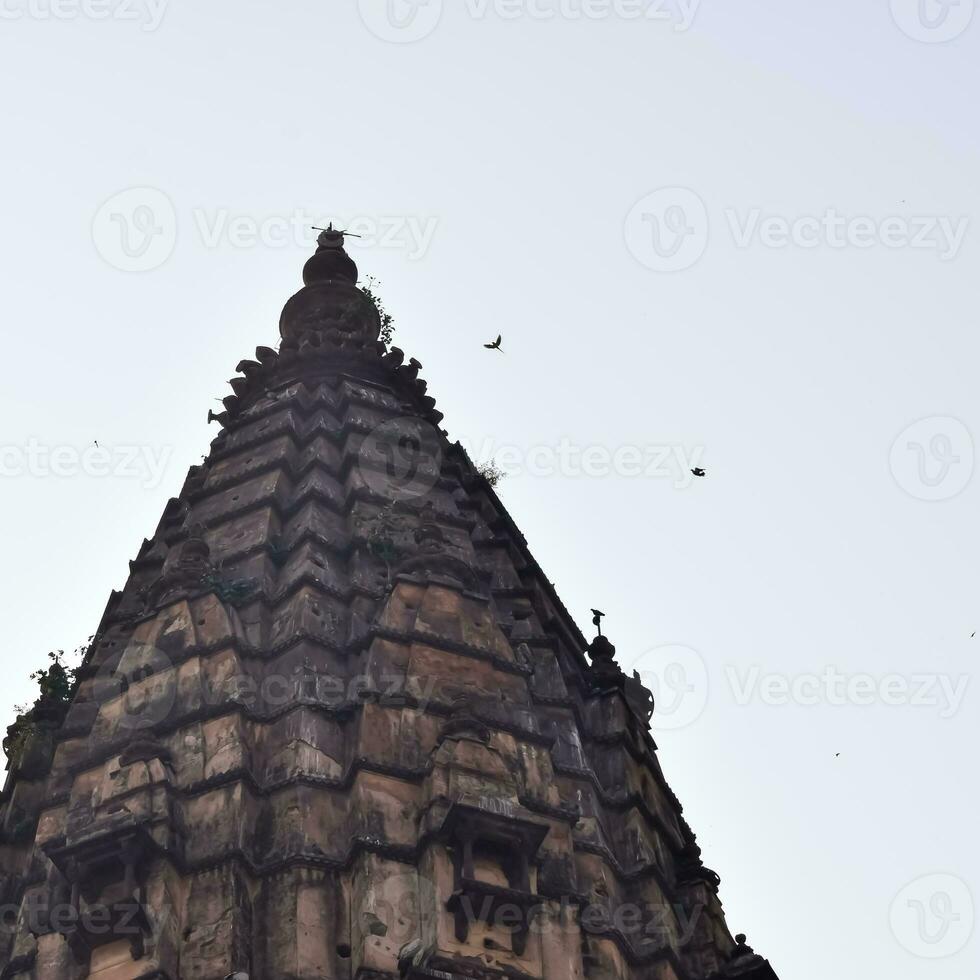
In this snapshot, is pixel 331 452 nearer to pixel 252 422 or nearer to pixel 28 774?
pixel 252 422

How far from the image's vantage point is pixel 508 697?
32625mm

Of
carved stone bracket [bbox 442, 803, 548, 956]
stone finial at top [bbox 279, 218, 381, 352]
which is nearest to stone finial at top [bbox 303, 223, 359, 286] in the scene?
stone finial at top [bbox 279, 218, 381, 352]

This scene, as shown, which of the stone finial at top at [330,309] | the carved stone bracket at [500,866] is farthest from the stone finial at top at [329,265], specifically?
the carved stone bracket at [500,866]

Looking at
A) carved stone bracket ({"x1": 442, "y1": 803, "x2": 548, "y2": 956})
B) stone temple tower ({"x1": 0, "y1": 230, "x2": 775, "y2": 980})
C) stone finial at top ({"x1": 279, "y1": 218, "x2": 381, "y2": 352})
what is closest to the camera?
carved stone bracket ({"x1": 442, "y1": 803, "x2": 548, "y2": 956})

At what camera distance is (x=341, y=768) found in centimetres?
3095

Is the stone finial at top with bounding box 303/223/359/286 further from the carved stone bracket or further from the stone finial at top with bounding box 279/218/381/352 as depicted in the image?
the carved stone bracket

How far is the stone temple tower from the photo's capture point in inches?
1106

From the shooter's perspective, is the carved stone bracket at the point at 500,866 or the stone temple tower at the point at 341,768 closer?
the carved stone bracket at the point at 500,866

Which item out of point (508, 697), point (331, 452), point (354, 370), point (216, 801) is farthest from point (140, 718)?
point (354, 370)

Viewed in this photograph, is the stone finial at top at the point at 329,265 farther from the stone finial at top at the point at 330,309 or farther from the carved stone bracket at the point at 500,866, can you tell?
the carved stone bracket at the point at 500,866

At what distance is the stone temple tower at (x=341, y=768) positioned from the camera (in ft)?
92.2

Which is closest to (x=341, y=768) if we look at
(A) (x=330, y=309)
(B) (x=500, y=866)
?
(B) (x=500, y=866)

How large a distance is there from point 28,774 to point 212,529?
4719 mm

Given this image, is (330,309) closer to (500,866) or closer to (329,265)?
(329,265)
